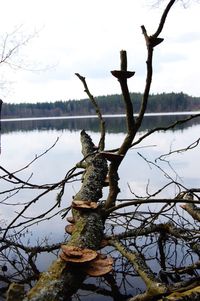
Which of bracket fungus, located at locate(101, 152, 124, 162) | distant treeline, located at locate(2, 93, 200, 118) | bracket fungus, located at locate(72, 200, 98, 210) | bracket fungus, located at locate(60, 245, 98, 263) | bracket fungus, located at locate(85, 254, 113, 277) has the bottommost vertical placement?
bracket fungus, located at locate(85, 254, 113, 277)

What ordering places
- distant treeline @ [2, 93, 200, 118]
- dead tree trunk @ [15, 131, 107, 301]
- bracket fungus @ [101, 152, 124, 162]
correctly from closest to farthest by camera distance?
dead tree trunk @ [15, 131, 107, 301]
bracket fungus @ [101, 152, 124, 162]
distant treeline @ [2, 93, 200, 118]

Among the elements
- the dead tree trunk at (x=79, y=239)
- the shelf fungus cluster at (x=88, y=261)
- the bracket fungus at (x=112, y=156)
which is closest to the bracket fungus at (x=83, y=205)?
the dead tree trunk at (x=79, y=239)

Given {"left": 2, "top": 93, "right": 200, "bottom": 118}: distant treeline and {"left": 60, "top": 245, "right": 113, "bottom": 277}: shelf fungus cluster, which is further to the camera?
{"left": 2, "top": 93, "right": 200, "bottom": 118}: distant treeline

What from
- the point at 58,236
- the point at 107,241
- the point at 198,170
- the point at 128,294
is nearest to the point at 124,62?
the point at 107,241

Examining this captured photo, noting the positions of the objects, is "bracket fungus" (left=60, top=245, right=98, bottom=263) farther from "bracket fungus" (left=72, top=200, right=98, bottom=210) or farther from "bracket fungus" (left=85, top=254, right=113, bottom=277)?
"bracket fungus" (left=72, top=200, right=98, bottom=210)

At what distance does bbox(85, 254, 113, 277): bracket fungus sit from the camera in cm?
226

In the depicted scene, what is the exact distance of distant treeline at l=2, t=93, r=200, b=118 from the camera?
346 feet

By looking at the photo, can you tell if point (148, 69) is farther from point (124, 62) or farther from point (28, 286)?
point (28, 286)

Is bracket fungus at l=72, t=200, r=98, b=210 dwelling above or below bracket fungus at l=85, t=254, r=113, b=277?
above

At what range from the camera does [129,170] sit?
16422mm

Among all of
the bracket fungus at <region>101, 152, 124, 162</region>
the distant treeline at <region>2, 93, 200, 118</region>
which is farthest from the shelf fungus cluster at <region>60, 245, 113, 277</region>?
the distant treeline at <region>2, 93, 200, 118</region>

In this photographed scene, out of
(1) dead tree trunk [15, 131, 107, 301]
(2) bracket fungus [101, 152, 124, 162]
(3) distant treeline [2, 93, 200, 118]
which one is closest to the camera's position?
(1) dead tree trunk [15, 131, 107, 301]

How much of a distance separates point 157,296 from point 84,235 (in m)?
0.66

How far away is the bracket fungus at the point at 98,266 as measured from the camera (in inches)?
88.8
